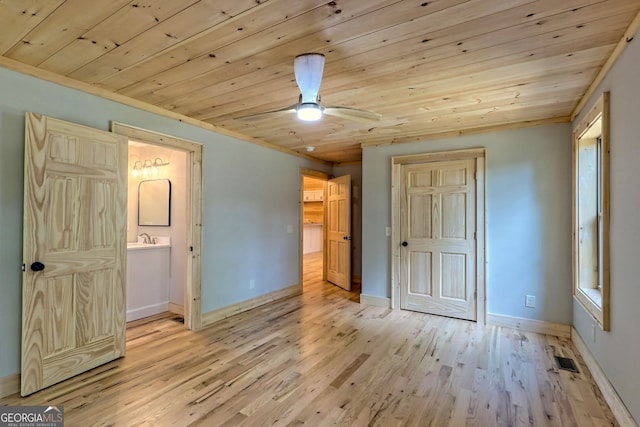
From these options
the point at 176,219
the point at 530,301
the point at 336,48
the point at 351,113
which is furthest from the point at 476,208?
the point at 176,219

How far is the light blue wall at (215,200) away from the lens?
89.0 inches

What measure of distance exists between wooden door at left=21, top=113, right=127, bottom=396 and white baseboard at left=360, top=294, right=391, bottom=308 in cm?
304

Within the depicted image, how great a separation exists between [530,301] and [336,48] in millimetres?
3481

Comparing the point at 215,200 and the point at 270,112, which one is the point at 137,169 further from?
the point at 270,112

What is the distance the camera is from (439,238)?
4133 millimetres

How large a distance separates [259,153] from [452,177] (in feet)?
8.70

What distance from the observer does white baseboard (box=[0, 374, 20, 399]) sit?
87.1 inches

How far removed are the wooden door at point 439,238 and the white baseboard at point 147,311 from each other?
10.7 feet

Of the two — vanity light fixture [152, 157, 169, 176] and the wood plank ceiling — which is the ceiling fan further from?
vanity light fixture [152, 157, 169, 176]

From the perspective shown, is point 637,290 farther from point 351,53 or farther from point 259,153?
point 259,153

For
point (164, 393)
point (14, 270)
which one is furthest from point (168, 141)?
point (164, 393)

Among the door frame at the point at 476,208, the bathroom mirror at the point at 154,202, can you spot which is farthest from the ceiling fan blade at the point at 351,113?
the bathroom mirror at the point at 154,202

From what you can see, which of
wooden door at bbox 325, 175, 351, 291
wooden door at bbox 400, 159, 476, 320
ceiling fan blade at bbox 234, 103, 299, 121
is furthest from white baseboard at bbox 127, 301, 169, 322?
wooden door at bbox 400, 159, 476, 320

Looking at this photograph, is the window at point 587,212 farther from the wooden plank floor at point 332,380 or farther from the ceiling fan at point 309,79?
the ceiling fan at point 309,79
